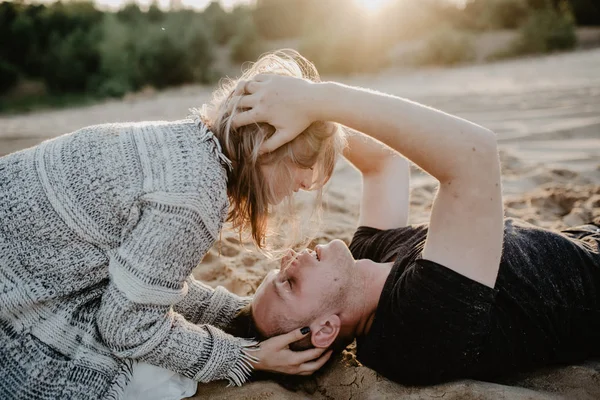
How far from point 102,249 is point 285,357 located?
82 cm

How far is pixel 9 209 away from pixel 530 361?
6.49 feet

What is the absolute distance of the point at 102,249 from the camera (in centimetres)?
180

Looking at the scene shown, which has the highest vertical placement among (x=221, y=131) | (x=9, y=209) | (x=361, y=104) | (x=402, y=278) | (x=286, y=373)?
(x=361, y=104)

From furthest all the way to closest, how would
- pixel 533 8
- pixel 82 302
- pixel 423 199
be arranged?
pixel 533 8 < pixel 423 199 < pixel 82 302

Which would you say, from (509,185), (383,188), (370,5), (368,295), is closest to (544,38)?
(370,5)

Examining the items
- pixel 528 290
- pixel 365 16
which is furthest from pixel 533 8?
pixel 528 290

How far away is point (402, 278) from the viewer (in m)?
1.95

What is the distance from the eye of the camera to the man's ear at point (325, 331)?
81.4 inches

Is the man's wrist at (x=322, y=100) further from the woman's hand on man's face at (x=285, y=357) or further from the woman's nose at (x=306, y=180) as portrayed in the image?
the woman's hand on man's face at (x=285, y=357)

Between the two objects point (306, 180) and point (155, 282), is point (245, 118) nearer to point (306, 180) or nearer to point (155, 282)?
point (306, 180)

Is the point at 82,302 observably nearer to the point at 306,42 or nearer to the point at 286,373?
the point at 286,373

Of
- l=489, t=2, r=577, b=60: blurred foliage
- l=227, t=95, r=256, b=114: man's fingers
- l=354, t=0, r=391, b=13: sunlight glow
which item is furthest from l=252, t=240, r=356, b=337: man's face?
l=354, t=0, r=391, b=13: sunlight glow

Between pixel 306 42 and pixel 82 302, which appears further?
pixel 306 42

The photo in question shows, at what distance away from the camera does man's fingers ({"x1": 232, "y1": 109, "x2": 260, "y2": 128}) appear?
1799mm
